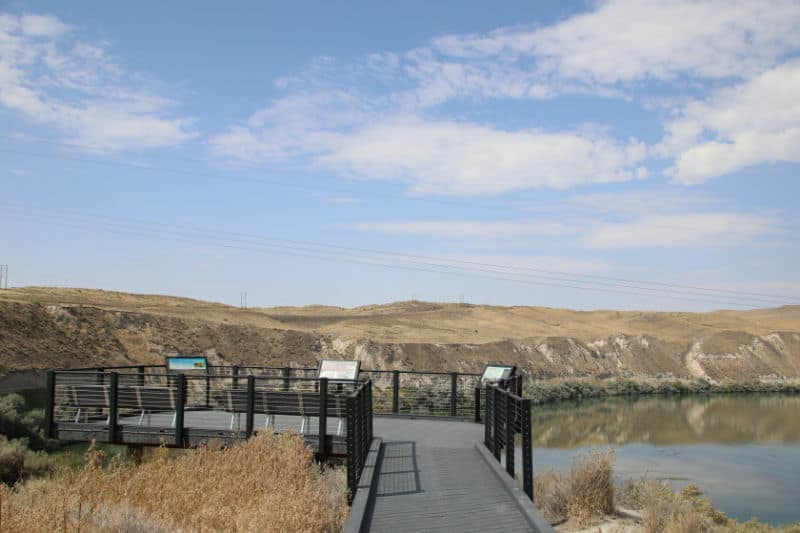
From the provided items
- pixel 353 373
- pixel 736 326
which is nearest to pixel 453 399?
pixel 353 373

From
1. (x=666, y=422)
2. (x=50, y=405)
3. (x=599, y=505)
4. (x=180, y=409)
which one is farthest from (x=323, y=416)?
(x=666, y=422)

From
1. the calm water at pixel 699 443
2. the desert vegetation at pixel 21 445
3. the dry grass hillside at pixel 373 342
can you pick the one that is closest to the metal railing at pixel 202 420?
the desert vegetation at pixel 21 445

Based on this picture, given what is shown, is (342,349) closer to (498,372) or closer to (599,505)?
(498,372)

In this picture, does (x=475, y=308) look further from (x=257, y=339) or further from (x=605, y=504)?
(x=605, y=504)

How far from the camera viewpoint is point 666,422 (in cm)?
3525

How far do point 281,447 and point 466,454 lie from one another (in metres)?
3.01

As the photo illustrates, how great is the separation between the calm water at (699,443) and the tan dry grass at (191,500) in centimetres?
1073

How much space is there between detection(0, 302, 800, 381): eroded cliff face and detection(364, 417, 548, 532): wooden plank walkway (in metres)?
28.9

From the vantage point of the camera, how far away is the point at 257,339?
5175 cm

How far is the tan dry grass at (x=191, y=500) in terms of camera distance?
669cm

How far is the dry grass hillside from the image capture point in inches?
1660

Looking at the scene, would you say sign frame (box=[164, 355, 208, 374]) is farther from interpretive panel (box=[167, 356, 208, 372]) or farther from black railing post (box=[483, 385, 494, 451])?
black railing post (box=[483, 385, 494, 451])

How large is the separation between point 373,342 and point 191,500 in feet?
145

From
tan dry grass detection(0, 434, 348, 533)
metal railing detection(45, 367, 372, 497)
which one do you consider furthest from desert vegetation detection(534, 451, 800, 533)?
tan dry grass detection(0, 434, 348, 533)
